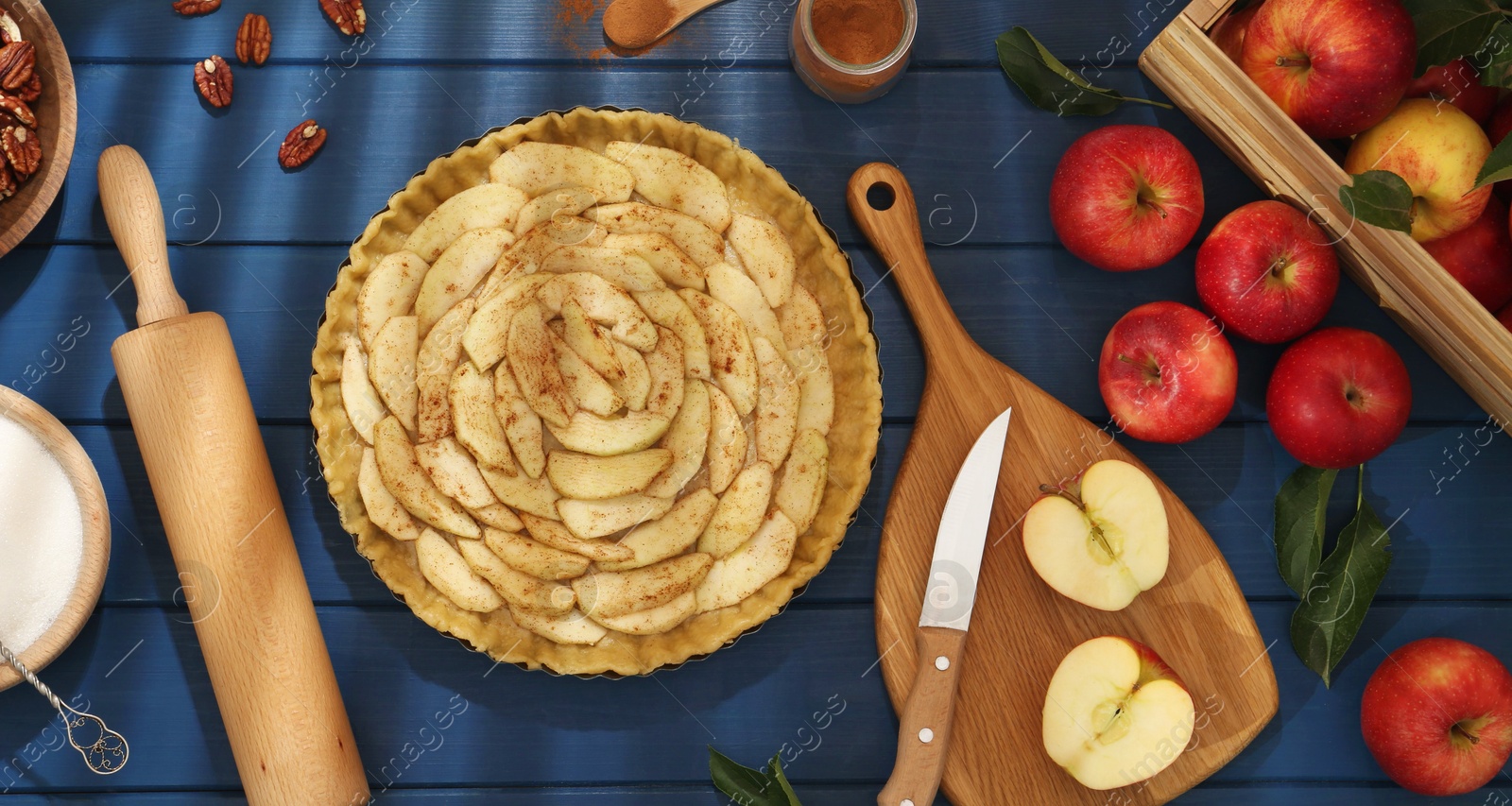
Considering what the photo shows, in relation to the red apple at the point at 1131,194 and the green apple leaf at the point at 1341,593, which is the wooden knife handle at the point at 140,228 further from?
the green apple leaf at the point at 1341,593

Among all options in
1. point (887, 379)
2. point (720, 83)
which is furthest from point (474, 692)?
point (720, 83)

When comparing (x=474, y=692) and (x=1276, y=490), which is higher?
(x=1276, y=490)

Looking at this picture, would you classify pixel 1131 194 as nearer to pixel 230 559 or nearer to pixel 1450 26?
pixel 1450 26

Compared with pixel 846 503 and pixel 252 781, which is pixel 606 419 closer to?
pixel 846 503

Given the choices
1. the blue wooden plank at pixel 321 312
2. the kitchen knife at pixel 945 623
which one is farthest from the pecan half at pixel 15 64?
the kitchen knife at pixel 945 623

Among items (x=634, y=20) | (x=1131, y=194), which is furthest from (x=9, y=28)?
(x=1131, y=194)

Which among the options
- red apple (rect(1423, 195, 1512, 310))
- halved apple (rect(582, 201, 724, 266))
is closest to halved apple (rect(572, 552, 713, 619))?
halved apple (rect(582, 201, 724, 266))
